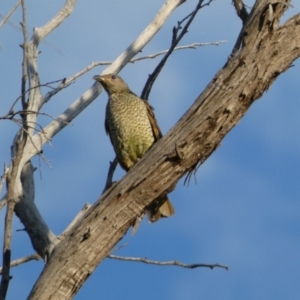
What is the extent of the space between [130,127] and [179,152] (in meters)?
2.48

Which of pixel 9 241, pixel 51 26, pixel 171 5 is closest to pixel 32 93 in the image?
pixel 51 26

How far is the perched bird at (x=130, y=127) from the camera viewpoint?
624cm

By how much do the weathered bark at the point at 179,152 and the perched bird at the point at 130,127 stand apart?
2.24 m

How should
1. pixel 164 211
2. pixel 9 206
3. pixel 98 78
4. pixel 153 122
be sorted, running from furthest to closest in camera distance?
1. pixel 98 78
2. pixel 153 122
3. pixel 164 211
4. pixel 9 206

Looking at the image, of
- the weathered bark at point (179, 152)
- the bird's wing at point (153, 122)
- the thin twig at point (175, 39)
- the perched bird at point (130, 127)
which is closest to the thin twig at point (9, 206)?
the weathered bark at point (179, 152)

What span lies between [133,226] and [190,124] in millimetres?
657

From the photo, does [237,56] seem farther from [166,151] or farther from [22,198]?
[22,198]

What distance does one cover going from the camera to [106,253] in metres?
3.90

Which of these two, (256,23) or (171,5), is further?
(171,5)

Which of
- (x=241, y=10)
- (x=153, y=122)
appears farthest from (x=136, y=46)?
(x=241, y=10)

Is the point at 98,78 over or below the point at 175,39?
over

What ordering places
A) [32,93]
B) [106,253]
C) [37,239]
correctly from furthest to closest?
1. [32,93]
2. [37,239]
3. [106,253]

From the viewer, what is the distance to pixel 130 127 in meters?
6.35

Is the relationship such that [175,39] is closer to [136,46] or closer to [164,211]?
[164,211]
